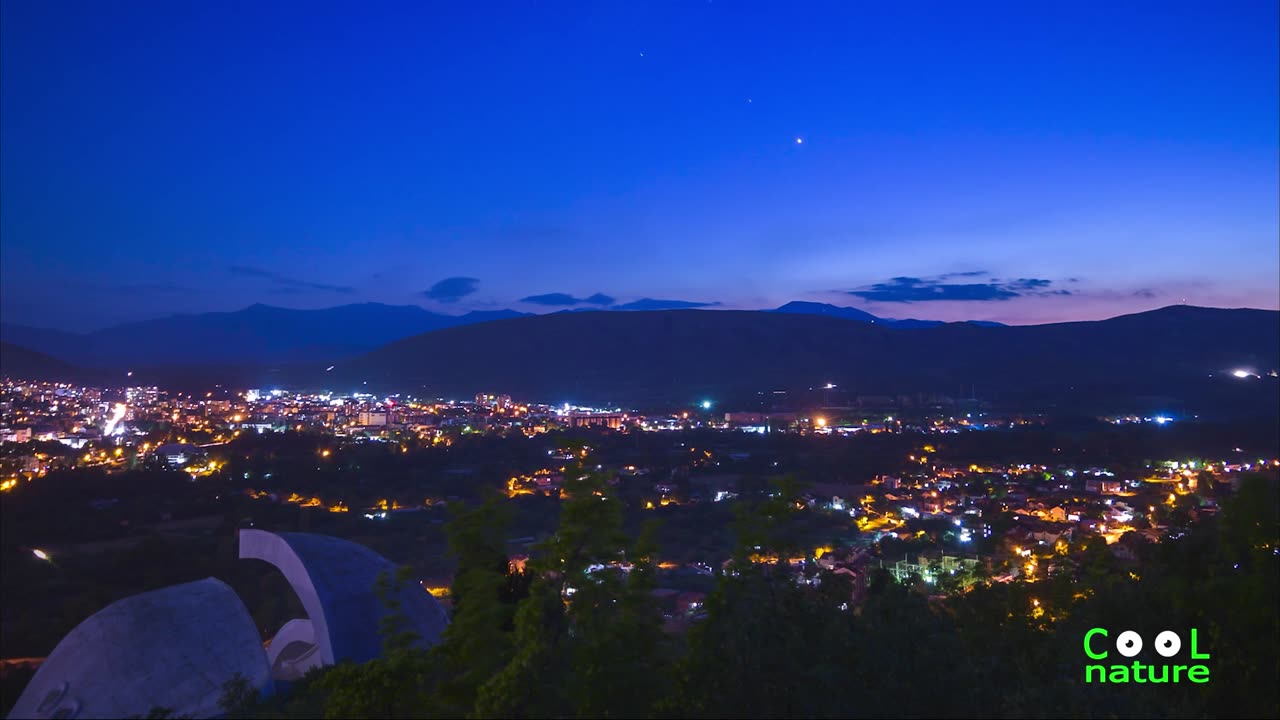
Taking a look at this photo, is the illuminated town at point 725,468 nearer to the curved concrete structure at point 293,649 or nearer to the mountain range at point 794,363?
the curved concrete structure at point 293,649

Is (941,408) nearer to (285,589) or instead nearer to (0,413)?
(285,589)

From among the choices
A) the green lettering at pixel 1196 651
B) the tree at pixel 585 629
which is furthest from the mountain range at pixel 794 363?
the tree at pixel 585 629

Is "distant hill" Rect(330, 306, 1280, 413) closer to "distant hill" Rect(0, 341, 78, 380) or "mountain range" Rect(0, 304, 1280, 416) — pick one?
"mountain range" Rect(0, 304, 1280, 416)

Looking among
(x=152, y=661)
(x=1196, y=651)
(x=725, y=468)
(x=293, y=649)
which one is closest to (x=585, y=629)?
(x=1196, y=651)

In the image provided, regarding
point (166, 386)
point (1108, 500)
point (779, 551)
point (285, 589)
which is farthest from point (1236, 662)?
point (166, 386)

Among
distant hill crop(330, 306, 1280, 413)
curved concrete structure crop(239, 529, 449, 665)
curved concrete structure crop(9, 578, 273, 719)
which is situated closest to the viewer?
curved concrete structure crop(9, 578, 273, 719)

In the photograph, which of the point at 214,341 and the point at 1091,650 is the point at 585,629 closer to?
the point at 1091,650

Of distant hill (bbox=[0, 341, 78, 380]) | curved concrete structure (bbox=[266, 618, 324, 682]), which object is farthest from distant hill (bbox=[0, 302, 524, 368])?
curved concrete structure (bbox=[266, 618, 324, 682])
